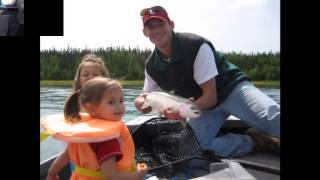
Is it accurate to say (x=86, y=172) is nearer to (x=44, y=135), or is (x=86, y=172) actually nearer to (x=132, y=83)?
(x=44, y=135)

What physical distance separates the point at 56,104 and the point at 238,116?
964 mm

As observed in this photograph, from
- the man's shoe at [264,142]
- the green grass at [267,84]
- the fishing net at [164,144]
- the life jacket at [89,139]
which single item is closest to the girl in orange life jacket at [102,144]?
the life jacket at [89,139]

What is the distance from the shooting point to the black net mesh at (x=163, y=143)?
2.31m

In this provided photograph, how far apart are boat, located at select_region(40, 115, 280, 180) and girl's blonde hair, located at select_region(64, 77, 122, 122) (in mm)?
307

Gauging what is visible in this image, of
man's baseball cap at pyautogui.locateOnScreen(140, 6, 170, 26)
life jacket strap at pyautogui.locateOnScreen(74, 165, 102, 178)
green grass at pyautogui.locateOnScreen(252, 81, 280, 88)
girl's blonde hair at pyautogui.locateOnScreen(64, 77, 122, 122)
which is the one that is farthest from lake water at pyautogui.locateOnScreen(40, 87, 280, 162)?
man's baseball cap at pyautogui.locateOnScreen(140, 6, 170, 26)

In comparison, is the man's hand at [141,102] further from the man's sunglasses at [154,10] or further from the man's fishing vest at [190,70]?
the man's sunglasses at [154,10]

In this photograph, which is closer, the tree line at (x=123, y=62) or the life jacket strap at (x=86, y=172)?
the life jacket strap at (x=86, y=172)

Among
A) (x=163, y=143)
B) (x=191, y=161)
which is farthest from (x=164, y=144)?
(x=191, y=161)

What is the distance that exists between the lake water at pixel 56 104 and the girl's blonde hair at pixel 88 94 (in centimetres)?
14

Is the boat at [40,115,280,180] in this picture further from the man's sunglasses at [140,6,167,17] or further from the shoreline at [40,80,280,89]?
the man's sunglasses at [140,6,167,17]

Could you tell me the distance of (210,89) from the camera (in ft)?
7.45

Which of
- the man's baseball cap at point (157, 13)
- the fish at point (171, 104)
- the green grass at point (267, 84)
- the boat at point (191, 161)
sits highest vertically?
the man's baseball cap at point (157, 13)
